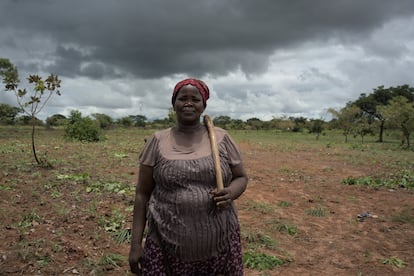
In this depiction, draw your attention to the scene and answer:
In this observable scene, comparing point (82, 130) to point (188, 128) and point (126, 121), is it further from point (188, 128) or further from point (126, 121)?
point (126, 121)

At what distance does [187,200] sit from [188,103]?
48cm

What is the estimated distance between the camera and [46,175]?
7.18 metres

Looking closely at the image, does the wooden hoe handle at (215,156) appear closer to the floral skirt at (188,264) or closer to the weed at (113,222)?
the floral skirt at (188,264)

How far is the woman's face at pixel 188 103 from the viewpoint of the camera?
1.76 metres

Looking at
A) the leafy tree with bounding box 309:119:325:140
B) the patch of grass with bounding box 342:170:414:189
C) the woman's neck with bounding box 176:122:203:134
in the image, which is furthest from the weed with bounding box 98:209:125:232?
the leafy tree with bounding box 309:119:325:140

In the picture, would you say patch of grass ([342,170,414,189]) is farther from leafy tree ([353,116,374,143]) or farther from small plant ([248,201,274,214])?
leafy tree ([353,116,374,143])

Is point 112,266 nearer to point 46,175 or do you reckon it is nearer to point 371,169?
point 46,175

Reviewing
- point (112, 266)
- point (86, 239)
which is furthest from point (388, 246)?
point (86, 239)

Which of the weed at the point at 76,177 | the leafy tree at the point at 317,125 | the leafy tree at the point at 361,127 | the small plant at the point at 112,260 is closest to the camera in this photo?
the small plant at the point at 112,260

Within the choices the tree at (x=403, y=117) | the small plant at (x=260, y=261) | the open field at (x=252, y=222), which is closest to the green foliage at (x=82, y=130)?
the open field at (x=252, y=222)

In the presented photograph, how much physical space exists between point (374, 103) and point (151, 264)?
39.6 meters

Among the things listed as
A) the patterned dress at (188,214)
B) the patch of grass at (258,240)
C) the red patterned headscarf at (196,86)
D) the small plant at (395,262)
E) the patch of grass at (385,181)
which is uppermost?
the red patterned headscarf at (196,86)

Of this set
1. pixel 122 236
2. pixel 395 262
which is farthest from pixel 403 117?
pixel 122 236

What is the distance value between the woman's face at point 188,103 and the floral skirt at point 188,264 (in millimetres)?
645
